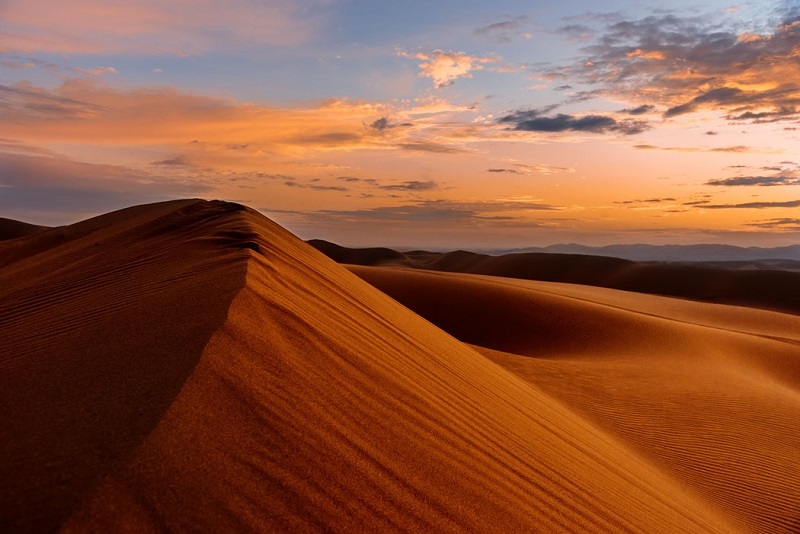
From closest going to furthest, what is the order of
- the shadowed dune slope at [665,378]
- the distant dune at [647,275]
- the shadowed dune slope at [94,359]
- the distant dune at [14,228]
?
1. the shadowed dune slope at [94,359]
2. the shadowed dune slope at [665,378]
3. the distant dune at [647,275]
4. the distant dune at [14,228]

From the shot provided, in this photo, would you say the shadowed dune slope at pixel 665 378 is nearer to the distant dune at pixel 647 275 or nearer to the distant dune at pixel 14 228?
the distant dune at pixel 647 275

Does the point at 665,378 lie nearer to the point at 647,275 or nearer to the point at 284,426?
the point at 284,426

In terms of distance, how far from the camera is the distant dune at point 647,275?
4753 cm

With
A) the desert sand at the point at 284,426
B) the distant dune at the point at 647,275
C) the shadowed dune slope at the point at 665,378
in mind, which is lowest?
the distant dune at the point at 647,275

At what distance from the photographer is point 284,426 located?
8.27 feet

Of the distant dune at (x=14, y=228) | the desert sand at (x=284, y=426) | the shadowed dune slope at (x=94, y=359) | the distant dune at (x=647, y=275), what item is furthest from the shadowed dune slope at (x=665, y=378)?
the distant dune at (x=14, y=228)

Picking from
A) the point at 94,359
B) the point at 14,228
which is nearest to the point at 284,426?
the point at 94,359

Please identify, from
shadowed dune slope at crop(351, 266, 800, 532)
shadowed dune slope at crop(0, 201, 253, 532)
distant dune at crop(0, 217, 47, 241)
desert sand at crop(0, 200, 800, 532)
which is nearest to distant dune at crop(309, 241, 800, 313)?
shadowed dune slope at crop(351, 266, 800, 532)

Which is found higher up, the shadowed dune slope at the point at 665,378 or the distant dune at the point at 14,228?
the distant dune at the point at 14,228

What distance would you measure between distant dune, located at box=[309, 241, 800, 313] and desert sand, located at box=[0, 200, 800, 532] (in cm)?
4529

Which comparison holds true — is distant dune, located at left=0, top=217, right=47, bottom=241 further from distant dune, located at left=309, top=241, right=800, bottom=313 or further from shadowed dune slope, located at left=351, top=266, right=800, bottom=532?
shadowed dune slope, located at left=351, top=266, right=800, bottom=532

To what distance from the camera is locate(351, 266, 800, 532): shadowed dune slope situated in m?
6.83

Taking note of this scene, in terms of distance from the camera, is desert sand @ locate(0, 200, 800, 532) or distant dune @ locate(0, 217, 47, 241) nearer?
desert sand @ locate(0, 200, 800, 532)

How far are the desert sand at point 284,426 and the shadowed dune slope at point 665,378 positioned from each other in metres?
0.06
